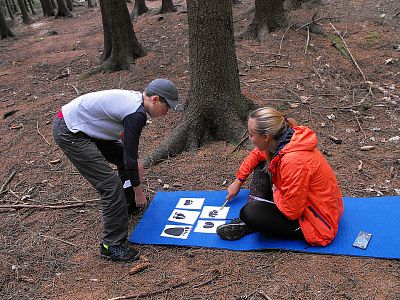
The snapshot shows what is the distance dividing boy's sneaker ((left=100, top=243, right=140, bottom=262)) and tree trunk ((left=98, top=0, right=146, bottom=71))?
18.2 feet

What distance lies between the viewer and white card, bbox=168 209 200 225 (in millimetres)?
3752

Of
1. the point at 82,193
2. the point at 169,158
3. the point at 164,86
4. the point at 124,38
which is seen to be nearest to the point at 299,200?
the point at 164,86

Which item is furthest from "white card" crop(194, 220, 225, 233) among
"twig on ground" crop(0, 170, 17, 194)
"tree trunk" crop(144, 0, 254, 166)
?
"twig on ground" crop(0, 170, 17, 194)

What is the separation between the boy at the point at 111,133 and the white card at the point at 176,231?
0.38m

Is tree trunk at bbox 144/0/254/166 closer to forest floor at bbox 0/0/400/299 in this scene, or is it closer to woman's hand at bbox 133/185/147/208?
forest floor at bbox 0/0/400/299

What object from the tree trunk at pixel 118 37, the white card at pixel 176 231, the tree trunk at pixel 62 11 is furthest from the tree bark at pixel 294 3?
Result: the tree trunk at pixel 62 11

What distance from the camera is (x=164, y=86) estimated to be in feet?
10.0

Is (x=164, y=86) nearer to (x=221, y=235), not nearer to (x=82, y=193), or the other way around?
(x=221, y=235)

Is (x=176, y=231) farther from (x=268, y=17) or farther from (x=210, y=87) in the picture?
(x=268, y=17)

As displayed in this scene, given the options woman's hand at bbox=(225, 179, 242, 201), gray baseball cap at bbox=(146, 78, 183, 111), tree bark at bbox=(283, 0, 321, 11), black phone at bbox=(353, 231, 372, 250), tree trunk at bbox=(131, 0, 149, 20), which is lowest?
tree trunk at bbox=(131, 0, 149, 20)

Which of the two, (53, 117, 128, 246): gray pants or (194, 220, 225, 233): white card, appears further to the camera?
(194, 220, 225, 233): white card

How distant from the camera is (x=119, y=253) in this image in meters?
3.29

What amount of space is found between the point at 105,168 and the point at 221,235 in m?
1.13

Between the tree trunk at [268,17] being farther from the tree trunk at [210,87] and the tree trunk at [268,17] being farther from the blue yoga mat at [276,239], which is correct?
the blue yoga mat at [276,239]
